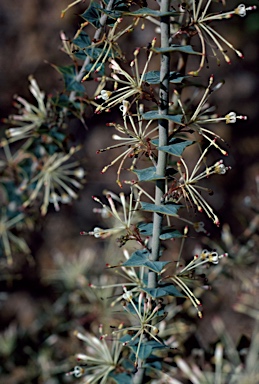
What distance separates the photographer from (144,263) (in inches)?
10.9

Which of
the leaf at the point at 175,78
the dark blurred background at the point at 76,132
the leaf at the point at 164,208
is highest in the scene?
the leaf at the point at 175,78

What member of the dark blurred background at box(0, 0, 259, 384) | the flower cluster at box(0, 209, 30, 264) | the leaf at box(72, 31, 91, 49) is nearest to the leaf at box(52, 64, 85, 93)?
the leaf at box(72, 31, 91, 49)

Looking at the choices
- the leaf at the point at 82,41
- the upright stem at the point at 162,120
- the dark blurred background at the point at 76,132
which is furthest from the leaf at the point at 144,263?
the dark blurred background at the point at 76,132

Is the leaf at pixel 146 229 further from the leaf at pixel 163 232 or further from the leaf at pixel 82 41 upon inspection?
the leaf at pixel 82 41

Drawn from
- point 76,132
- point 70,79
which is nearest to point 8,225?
point 70,79

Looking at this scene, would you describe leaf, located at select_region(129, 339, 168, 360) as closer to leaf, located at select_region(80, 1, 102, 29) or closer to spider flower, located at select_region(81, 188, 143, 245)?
spider flower, located at select_region(81, 188, 143, 245)

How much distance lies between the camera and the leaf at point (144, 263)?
0.27 meters

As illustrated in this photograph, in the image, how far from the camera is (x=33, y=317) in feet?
2.83

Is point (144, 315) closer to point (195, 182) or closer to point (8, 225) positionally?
point (195, 182)

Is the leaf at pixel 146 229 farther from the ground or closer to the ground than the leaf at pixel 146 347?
farther from the ground

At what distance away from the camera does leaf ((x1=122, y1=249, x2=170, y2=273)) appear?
0.27 metres

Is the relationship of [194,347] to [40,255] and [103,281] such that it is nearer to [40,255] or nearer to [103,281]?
[103,281]

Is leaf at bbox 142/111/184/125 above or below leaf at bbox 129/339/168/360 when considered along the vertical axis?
above

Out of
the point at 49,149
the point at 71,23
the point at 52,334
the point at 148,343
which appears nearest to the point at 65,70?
the point at 49,149
